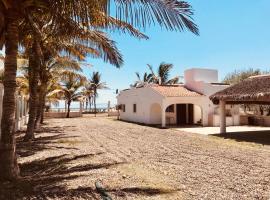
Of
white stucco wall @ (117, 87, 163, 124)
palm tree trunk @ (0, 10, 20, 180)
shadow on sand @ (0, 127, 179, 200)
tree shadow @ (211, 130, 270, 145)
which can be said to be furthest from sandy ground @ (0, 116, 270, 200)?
white stucco wall @ (117, 87, 163, 124)

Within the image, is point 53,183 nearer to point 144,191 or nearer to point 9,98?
point 144,191

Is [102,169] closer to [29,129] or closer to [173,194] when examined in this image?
[173,194]

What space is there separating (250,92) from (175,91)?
369 inches

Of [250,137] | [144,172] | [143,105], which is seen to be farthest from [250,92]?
[143,105]

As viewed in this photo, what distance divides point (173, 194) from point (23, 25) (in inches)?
266

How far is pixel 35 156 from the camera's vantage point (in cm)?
1112

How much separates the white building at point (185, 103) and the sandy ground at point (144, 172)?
12.6m

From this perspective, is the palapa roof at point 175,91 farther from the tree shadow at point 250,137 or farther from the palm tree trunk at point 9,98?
the palm tree trunk at point 9,98

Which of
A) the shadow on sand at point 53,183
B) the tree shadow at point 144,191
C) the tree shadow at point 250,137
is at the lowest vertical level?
the tree shadow at point 144,191

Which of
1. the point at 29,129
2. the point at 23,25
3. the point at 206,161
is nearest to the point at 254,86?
the point at 206,161

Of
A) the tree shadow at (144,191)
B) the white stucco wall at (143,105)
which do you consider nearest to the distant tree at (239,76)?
the white stucco wall at (143,105)

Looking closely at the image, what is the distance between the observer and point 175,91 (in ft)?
90.3

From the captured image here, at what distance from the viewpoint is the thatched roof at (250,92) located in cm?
1779

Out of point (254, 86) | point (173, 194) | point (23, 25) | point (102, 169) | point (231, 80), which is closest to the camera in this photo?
point (173, 194)
